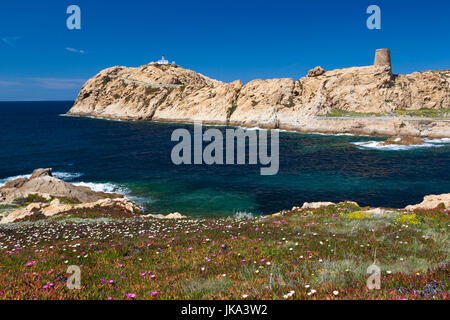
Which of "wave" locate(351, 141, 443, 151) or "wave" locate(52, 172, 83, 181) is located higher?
"wave" locate(351, 141, 443, 151)

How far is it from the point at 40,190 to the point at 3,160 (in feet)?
113

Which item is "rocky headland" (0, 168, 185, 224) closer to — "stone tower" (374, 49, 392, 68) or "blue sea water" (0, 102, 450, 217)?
"blue sea water" (0, 102, 450, 217)

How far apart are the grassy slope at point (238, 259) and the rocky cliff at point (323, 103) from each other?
91.2 meters

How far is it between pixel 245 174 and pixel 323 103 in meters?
80.3

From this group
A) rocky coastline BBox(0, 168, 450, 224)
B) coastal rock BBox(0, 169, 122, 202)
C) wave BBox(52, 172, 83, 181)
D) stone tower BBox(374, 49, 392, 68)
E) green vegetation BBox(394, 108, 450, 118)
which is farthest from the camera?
stone tower BBox(374, 49, 392, 68)

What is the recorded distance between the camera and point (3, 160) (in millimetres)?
60094

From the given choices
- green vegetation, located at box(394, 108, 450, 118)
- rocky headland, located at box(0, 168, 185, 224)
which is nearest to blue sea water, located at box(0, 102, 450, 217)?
rocky headland, located at box(0, 168, 185, 224)

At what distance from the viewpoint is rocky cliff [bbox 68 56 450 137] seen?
99500 millimetres

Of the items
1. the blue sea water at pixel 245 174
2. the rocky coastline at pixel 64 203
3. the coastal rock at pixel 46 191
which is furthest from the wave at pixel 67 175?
the coastal rock at pixel 46 191

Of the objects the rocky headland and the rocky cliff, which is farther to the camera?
the rocky cliff

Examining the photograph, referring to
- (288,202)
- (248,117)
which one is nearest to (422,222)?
(288,202)

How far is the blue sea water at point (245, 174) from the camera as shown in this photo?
36.6 metres

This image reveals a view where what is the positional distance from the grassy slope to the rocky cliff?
9121 cm

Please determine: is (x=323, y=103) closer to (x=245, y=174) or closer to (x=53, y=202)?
(x=245, y=174)
